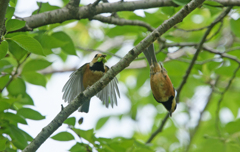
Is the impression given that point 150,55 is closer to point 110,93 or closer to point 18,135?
point 110,93

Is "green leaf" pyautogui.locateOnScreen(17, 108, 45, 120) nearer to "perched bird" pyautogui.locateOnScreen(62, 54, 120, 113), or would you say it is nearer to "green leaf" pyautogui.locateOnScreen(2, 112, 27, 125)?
"green leaf" pyautogui.locateOnScreen(2, 112, 27, 125)

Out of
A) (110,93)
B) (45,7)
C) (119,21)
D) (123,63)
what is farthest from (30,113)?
(110,93)

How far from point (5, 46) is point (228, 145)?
3.63 meters

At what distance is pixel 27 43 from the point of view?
113 inches

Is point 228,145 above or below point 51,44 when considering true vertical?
below

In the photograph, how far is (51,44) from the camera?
393 cm

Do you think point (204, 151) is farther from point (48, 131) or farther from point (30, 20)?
point (30, 20)

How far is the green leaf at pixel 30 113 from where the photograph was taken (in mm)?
3590

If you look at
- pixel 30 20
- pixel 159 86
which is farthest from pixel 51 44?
pixel 159 86

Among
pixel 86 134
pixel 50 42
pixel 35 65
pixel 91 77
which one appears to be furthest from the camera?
pixel 91 77

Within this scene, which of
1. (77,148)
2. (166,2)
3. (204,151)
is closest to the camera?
(77,148)

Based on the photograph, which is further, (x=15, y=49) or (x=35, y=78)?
(x=35, y=78)

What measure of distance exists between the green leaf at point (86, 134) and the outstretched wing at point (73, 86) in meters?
1.83

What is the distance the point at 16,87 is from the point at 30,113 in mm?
708
